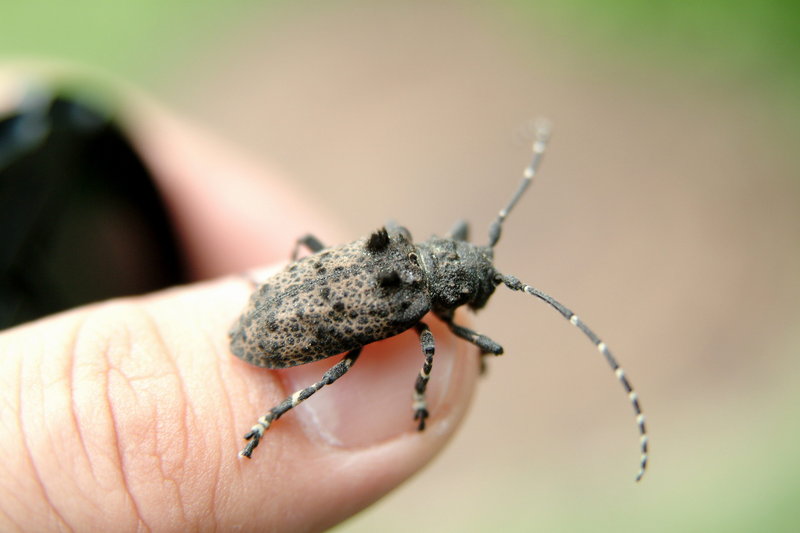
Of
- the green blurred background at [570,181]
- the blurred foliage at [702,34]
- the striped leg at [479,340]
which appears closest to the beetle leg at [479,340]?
the striped leg at [479,340]

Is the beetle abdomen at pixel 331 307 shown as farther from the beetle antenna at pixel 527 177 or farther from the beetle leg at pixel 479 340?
the beetle antenna at pixel 527 177

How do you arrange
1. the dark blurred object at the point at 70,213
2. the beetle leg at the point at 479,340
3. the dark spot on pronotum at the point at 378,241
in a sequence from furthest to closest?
the dark blurred object at the point at 70,213 → the beetle leg at the point at 479,340 → the dark spot on pronotum at the point at 378,241

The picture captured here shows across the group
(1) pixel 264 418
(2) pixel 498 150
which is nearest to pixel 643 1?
(2) pixel 498 150

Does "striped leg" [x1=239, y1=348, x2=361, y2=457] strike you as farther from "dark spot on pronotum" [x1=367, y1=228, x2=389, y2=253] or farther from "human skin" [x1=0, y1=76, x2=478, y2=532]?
"dark spot on pronotum" [x1=367, y1=228, x2=389, y2=253]

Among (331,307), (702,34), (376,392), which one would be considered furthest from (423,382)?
(702,34)

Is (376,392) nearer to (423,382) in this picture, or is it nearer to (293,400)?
(423,382)

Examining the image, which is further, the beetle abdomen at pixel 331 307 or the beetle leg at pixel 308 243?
the beetle leg at pixel 308 243

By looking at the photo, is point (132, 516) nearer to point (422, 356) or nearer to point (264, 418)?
point (264, 418)
